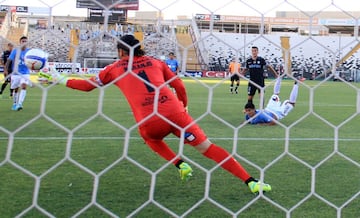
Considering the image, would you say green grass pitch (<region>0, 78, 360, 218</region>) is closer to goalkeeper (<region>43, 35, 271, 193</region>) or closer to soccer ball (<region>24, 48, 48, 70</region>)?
goalkeeper (<region>43, 35, 271, 193</region>)

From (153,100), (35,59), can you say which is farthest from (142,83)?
(35,59)

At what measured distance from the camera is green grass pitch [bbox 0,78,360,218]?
2752mm

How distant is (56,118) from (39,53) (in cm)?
461

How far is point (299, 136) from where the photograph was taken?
22.6 feet

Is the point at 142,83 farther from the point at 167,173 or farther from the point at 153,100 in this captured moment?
the point at 167,173

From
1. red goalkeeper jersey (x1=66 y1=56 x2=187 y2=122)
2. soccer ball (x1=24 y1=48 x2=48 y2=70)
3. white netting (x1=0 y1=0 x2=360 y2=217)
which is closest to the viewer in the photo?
white netting (x1=0 y1=0 x2=360 y2=217)

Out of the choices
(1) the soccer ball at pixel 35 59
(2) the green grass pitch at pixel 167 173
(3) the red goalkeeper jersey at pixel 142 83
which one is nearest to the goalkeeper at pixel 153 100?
(3) the red goalkeeper jersey at pixel 142 83

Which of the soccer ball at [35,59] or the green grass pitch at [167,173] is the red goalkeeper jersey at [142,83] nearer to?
the green grass pitch at [167,173]

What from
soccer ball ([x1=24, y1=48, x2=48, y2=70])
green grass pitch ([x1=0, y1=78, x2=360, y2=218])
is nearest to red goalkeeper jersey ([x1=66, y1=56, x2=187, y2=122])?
green grass pitch ([x1=0, y1=78, x2=360, y2=218])

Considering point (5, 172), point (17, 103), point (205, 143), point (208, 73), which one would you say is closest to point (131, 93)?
point (205, 143)

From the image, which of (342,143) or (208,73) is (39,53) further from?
(208,73)

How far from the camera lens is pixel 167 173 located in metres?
4.46

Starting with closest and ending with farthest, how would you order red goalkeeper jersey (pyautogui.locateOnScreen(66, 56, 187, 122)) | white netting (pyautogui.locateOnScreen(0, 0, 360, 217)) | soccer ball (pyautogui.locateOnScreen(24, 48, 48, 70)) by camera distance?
white netting (pyautogui.locateOnScreen(0, 0, 360, 217)), red goalkeeper jersey (pyautogui.locateOnScreen(66, 56, 187, 122)), soccer ball (pyautogui.locateOnScreen(24, 48, 48, 70))

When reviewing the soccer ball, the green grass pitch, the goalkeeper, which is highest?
the soccer ball
